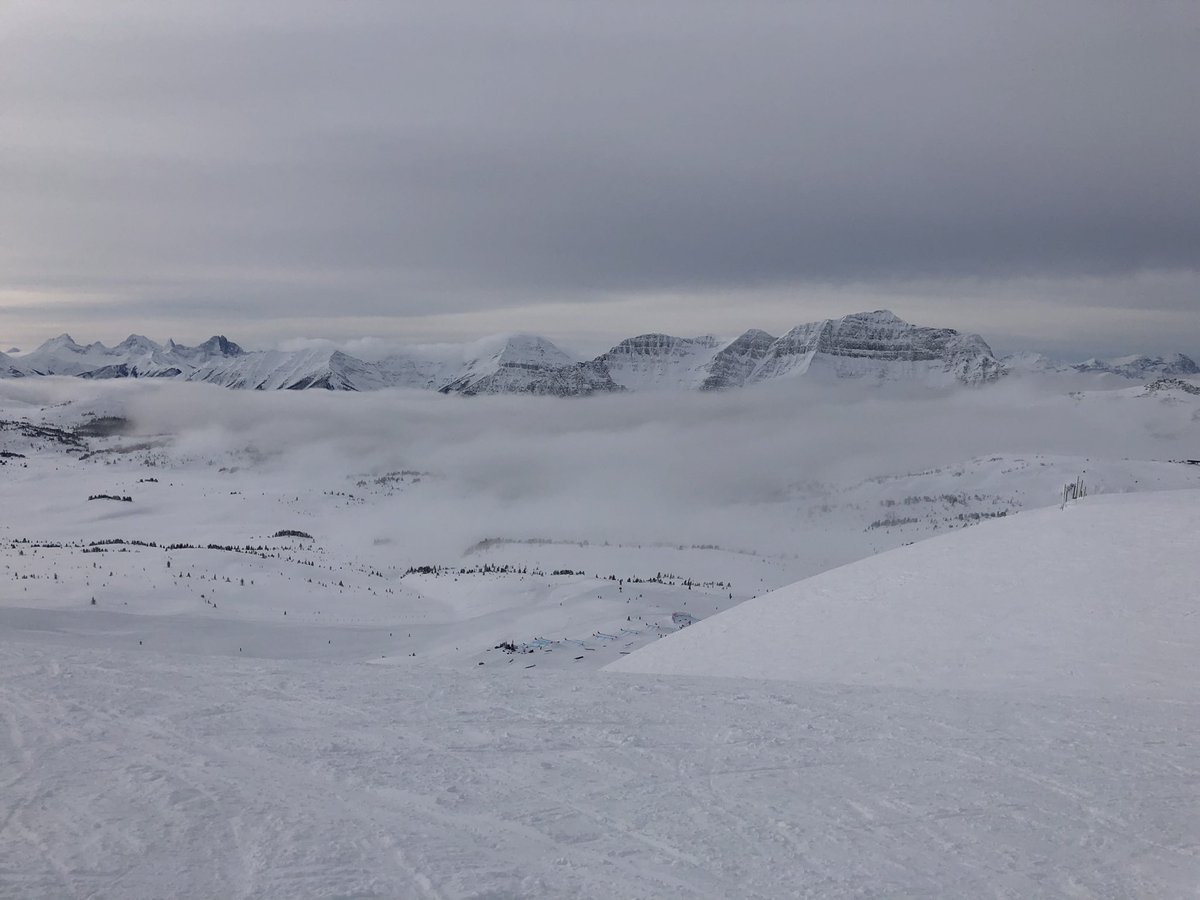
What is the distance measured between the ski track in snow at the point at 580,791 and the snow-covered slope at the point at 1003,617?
2.58 meters

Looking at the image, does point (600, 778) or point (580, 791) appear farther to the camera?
point (600, 778)

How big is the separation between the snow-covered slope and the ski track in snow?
2581mm

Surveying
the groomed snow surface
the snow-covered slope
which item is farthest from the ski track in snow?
the snow-covered slope

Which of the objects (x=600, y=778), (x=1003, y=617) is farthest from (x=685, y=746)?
(x=1003, y=617)

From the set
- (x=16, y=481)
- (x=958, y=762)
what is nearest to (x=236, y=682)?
(x=958, y=762)

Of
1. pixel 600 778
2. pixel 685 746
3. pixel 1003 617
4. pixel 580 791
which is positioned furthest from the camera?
pixel 1003 617

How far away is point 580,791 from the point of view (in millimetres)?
6980

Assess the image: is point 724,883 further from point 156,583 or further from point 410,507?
point 410,507

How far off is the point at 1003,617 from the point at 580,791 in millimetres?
11146

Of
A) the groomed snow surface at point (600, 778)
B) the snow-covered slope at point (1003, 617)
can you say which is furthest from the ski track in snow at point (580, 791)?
the snow-covered slope at point (1003, 617)

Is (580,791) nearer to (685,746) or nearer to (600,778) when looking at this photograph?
(600,778)

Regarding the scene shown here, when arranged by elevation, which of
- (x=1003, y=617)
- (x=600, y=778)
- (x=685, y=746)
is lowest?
(x=1003, y=617)

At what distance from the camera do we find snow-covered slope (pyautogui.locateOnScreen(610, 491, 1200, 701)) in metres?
12.6

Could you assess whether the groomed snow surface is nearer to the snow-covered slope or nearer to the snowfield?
the snowfield
